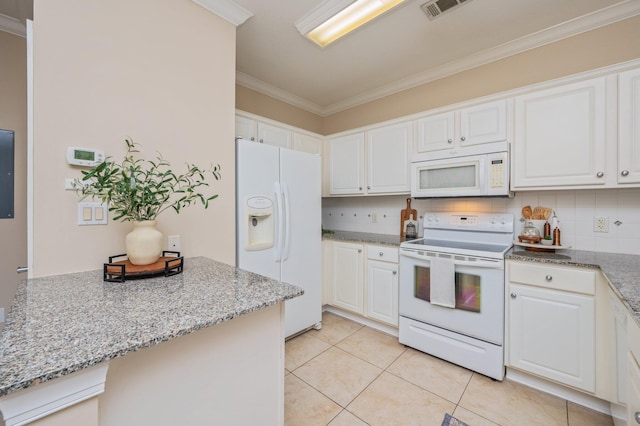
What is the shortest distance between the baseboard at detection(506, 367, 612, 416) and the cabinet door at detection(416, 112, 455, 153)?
1.83 m

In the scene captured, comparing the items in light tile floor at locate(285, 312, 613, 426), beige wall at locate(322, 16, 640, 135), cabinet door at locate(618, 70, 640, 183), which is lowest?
light tile floor at locate(285, 312, 613, 426)

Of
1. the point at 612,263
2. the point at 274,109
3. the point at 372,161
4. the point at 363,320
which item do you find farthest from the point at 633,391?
the point at 274,109

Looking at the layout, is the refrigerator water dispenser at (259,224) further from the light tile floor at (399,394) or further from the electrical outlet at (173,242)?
the light tile floor at (399,394)

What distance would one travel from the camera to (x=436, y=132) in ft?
8.01

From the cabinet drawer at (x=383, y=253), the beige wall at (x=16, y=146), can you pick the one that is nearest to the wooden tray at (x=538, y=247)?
the cabinet drawer at (x=383, y=253)

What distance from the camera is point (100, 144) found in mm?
1408

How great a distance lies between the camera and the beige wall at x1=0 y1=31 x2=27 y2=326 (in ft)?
6.14

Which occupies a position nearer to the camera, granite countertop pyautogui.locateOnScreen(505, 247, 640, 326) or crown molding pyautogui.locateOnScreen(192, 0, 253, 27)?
granite countertop pyautogui.locateOnScreen(505, 247, 640, 326)

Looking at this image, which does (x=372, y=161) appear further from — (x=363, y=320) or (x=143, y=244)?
(x=143, y=244)

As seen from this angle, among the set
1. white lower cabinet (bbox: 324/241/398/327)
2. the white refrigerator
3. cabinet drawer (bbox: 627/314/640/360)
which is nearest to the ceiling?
the white refrigerator

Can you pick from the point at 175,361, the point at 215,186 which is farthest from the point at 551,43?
the point at 175,361

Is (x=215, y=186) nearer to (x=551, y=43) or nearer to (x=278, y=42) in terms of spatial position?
(x=278, y=42)

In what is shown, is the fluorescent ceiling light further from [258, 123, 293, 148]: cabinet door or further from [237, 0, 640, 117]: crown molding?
[237, 0, 640, 117]: crown molding

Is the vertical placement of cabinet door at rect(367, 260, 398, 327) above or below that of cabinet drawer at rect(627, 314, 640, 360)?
below
